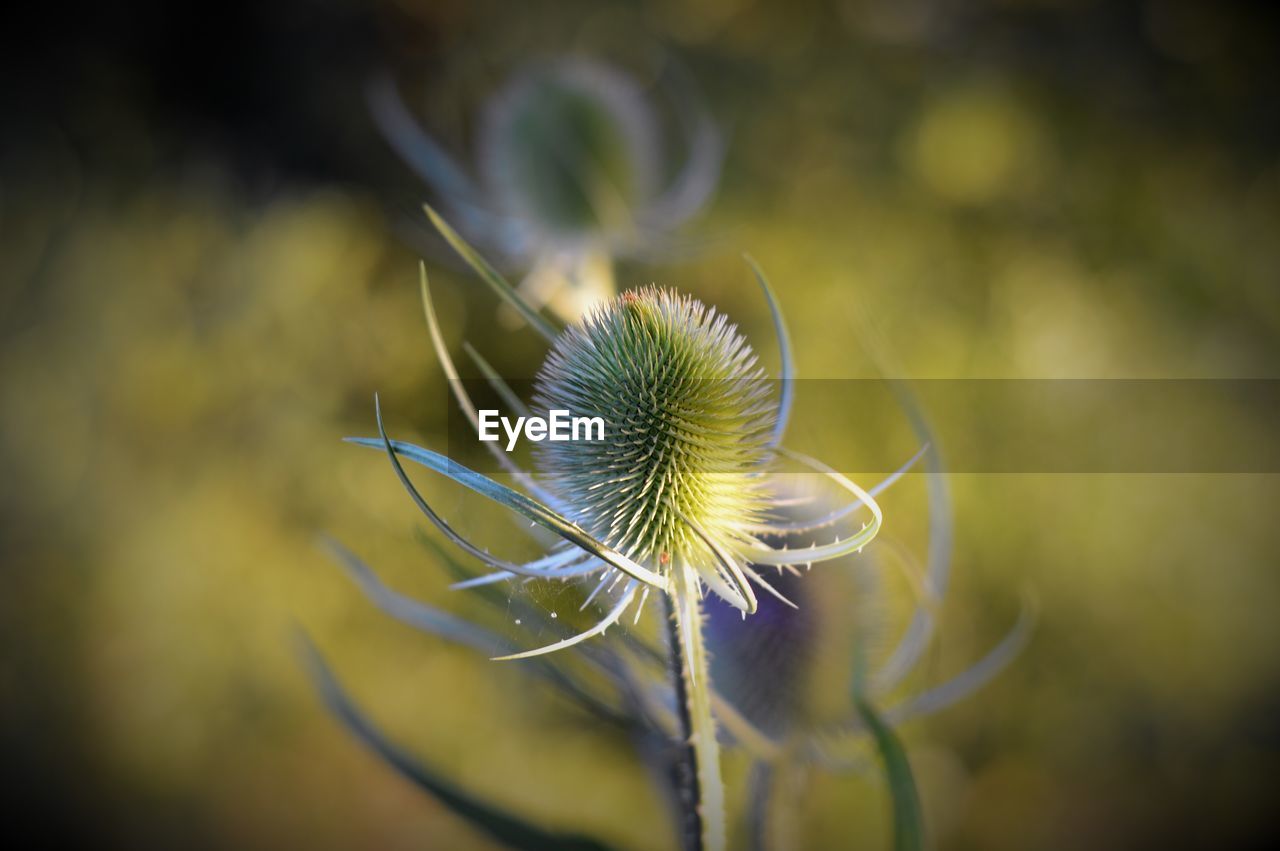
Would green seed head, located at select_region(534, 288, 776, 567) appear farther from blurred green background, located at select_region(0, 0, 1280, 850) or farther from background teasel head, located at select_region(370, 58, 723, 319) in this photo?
blurred green background, located at select_region(0, 0, 1280, 850)

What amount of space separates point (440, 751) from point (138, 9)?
2224mm

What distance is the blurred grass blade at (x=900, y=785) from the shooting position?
41 centimetres

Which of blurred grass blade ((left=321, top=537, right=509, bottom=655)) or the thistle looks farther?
blurred grass blade ((left=321, top=537, right=509, bottom=655))

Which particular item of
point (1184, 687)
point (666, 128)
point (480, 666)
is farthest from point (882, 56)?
point (480, 666)

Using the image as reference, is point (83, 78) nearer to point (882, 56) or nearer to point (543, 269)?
point (543, 269)

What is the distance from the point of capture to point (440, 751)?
1850 mm

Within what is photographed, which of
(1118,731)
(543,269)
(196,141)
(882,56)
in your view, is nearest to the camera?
(543,269)

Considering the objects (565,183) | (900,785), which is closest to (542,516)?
(900,785)

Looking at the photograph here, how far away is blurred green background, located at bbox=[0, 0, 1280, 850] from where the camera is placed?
1.76 metres

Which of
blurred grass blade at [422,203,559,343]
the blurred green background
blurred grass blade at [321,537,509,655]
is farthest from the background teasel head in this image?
blurred grass blade at [422,203,559,343]

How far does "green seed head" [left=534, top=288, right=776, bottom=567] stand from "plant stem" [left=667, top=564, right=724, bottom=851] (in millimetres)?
27

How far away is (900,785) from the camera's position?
42 cm

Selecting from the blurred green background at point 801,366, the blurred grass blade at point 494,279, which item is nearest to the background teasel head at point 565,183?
the blurred green background at point 801,366

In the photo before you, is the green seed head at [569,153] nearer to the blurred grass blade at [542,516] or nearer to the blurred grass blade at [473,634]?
the blurred grass blade at [473,634]
